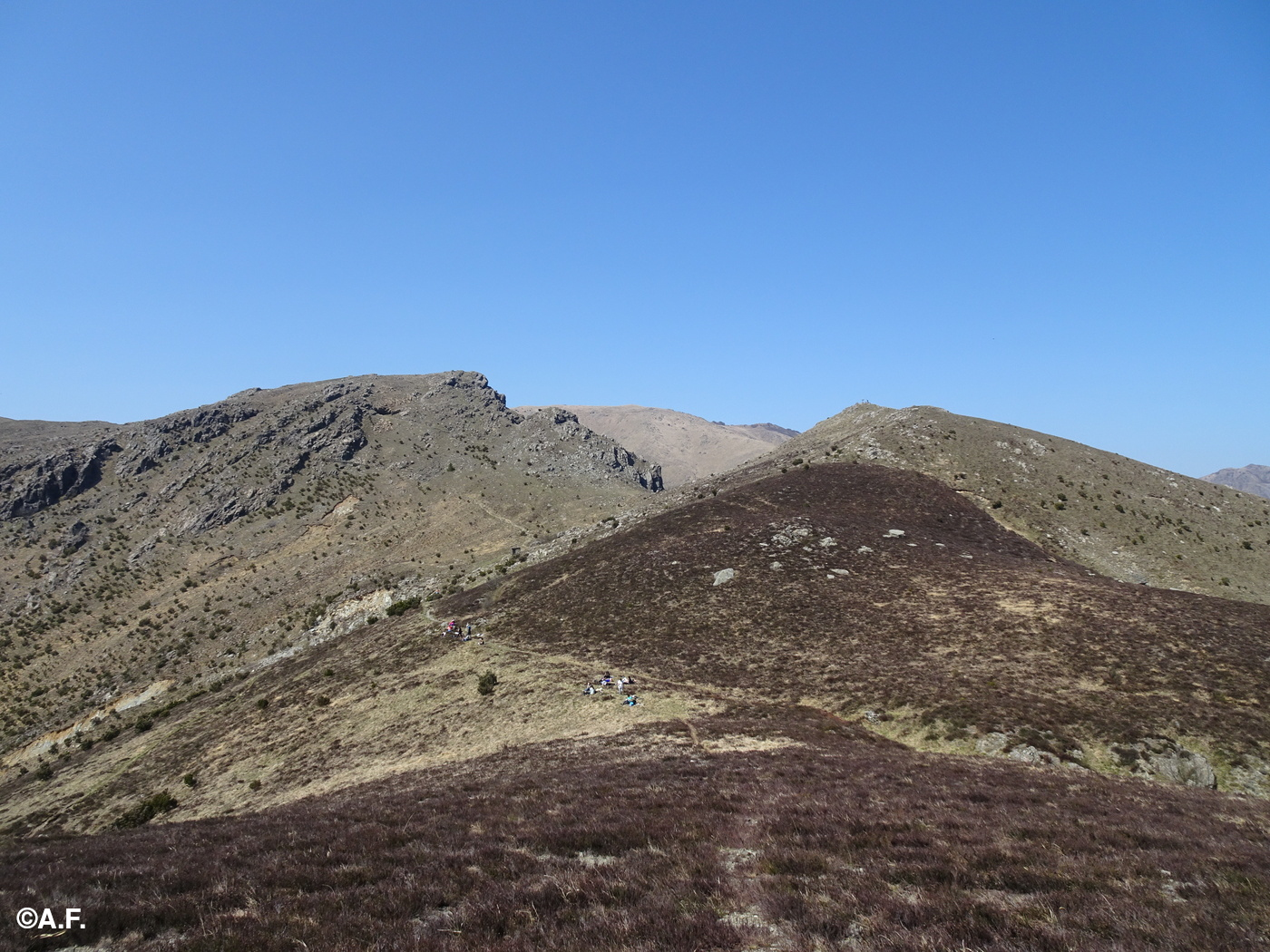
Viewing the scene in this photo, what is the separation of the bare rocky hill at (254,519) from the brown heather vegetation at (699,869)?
5594 centimetres

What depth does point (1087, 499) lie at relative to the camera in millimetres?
70500

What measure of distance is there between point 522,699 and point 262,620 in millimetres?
58665

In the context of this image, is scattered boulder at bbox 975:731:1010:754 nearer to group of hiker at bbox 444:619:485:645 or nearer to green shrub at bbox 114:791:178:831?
group of hiker at bbox 444:619:485:645

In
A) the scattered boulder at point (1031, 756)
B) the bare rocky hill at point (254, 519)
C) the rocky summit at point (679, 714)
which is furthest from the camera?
the bare rocky hill at point (254, 519)

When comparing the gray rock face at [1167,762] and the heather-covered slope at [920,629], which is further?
the heather-covered slope at [920,629]

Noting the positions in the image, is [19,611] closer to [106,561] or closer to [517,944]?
[106,561]

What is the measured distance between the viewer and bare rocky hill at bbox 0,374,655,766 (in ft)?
244

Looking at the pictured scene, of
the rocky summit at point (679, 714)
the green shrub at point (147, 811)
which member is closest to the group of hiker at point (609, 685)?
the rocky summit at point (679, 714)

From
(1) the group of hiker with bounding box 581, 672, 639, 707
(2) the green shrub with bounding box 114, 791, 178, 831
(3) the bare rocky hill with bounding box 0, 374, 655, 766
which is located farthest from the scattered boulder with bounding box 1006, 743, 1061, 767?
(3) the bare rocky hill with bounding box 0, 374, 655, 766

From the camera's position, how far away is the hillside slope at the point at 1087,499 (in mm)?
58844

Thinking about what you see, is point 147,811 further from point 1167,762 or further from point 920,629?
point 1167,762

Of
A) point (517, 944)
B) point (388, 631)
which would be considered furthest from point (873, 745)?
point (388, 631)

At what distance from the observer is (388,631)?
2307 inches

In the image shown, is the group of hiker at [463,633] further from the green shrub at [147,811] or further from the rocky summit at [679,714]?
the green shrub at [147,811]
